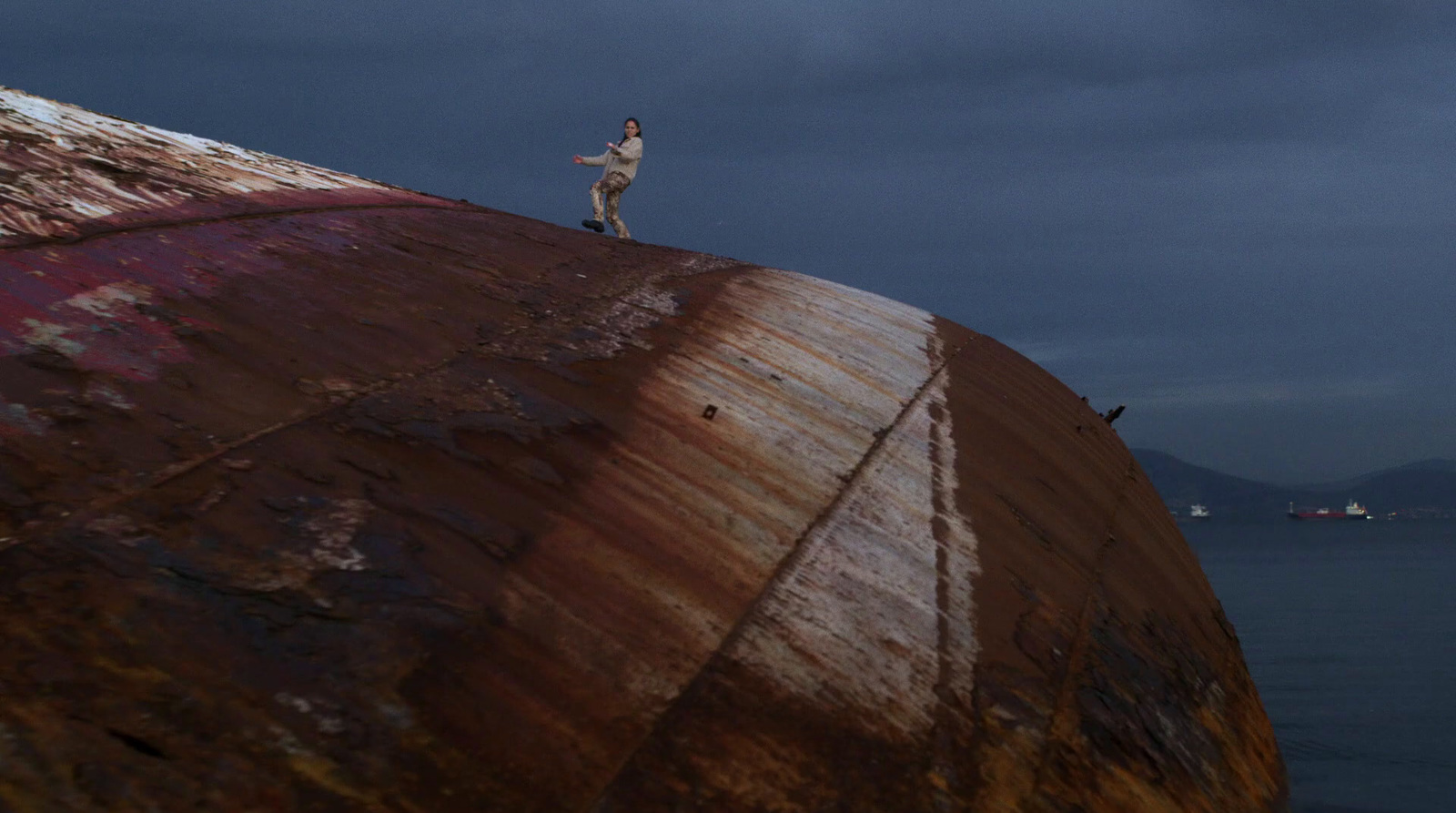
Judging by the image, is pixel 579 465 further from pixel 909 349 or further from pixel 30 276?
pixel 909 349

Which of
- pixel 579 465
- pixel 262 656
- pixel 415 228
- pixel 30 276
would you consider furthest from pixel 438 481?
pixel 415 228

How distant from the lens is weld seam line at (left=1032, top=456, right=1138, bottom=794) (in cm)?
422

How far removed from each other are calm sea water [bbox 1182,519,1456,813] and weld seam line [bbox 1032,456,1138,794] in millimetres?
15668

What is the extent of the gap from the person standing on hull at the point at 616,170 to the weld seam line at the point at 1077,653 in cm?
647

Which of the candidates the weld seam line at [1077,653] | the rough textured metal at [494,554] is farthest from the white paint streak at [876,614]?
the weld seam line at [1077,653]

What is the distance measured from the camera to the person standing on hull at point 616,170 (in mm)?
12359

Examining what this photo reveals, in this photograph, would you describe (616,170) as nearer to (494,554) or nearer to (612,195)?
(612,195)

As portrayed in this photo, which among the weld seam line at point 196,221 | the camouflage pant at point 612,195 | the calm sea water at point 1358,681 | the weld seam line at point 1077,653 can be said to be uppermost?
the camouflage pant at point 612,195

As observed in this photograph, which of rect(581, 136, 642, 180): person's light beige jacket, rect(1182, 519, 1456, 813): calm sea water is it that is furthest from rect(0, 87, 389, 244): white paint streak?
rect(1182, 519, 1456, 813): calm sea water

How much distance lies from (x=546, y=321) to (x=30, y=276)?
2.21 meters

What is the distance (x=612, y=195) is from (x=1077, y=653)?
8.46 m

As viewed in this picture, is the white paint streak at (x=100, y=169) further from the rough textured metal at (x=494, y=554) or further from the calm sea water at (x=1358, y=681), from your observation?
the calm sea water at (x=1358, y=681)

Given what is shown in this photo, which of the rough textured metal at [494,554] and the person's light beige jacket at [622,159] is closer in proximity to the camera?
the rough textured metal at [494,554]

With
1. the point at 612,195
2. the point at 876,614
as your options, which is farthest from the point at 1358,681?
the point at 876,614
